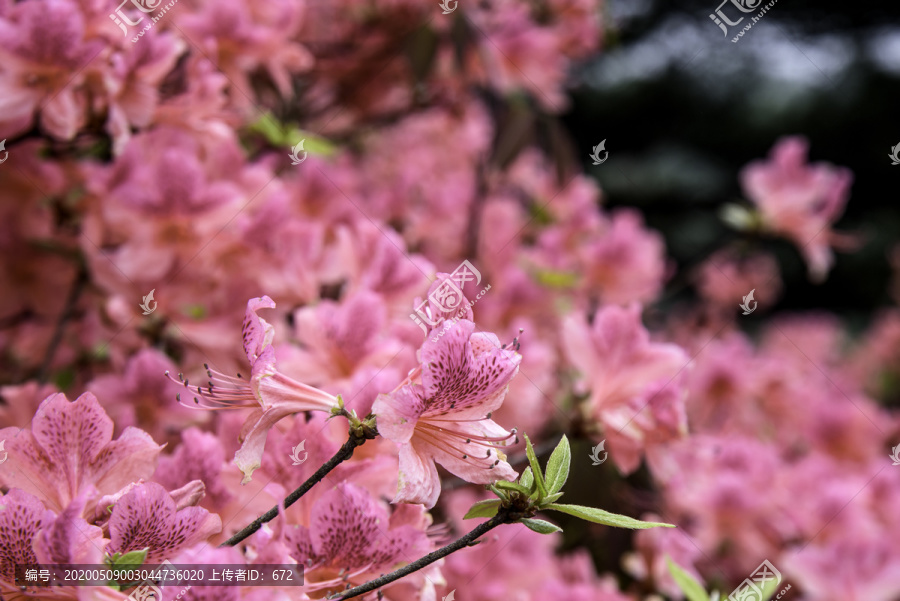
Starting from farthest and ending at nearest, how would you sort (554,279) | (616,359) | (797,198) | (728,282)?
(728,282), (797,198), (554,279), (616,359)

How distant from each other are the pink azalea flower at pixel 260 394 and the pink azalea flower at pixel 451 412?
6 cm

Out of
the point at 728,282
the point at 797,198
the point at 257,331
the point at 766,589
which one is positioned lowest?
the point at 728,282

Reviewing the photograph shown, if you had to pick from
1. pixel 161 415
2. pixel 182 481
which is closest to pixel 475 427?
pixel 182 481

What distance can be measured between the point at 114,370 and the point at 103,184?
21 cm

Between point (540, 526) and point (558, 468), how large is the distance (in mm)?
37

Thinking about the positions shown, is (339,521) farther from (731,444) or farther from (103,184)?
(731,444)

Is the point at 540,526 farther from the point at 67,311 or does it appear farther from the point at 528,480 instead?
the point at 67,311

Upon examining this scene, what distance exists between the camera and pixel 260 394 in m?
0.39

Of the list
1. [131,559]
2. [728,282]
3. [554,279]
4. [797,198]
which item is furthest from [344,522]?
[728,282]

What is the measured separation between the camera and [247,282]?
735 millimetres

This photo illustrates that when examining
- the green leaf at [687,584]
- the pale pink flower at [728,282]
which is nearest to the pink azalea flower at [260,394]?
the green leaf at [687,584]

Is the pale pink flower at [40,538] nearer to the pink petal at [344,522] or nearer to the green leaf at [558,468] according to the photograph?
the pink petal at [344,522]

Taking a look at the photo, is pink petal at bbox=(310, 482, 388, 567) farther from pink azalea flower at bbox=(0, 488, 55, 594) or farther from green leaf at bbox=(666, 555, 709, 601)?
green leaf at bbox=(666, 555, 709, 601)

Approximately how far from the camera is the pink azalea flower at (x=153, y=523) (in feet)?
1.20
